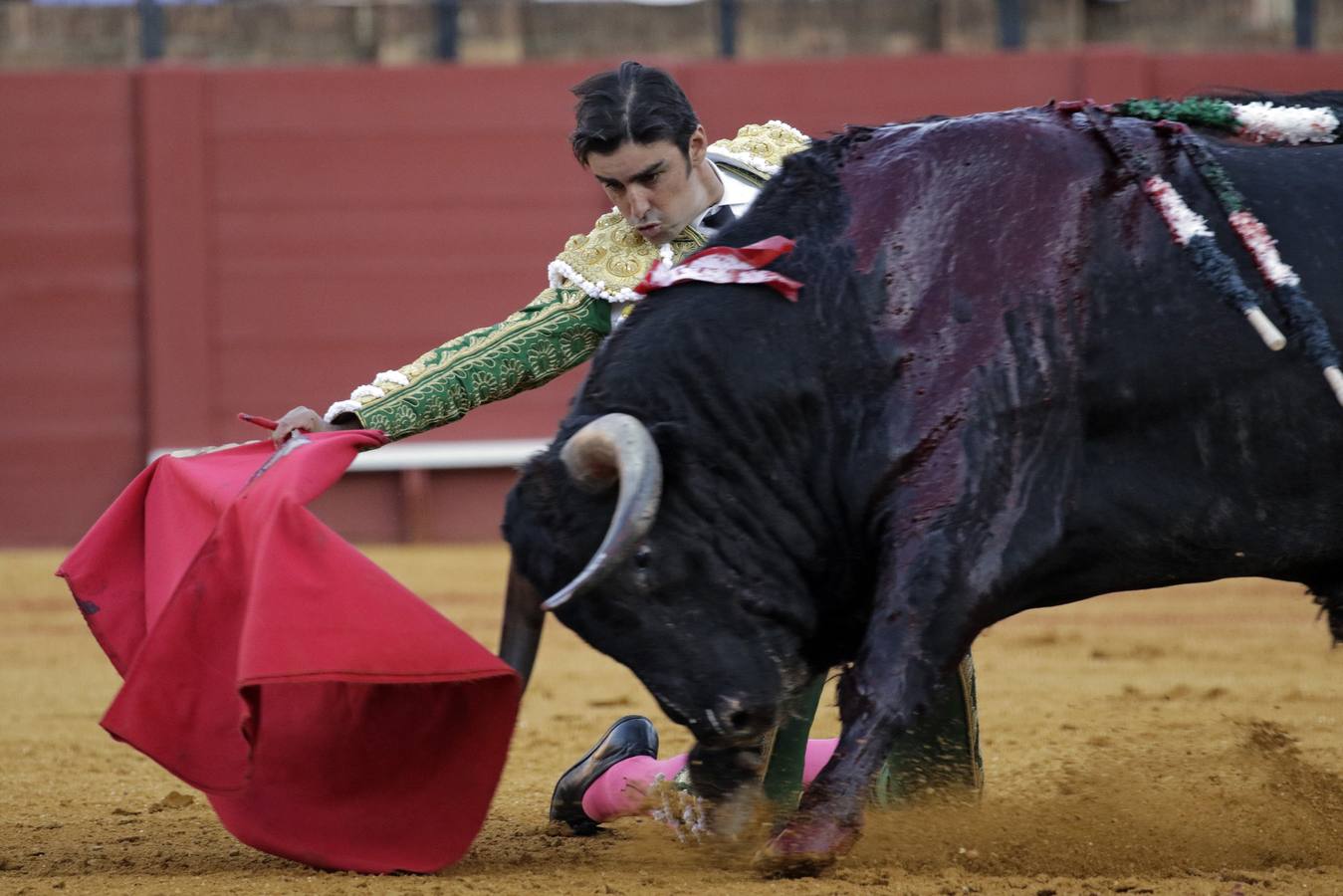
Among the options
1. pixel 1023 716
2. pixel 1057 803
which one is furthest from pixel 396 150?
pixel 1057 803

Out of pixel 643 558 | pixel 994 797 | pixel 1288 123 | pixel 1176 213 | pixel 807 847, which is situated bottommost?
pixel 994 797

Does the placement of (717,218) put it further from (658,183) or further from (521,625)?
(521,625)

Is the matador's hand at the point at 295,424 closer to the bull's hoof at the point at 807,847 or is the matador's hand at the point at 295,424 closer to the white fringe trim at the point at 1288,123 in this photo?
the bull's hoof at the point at 807,847

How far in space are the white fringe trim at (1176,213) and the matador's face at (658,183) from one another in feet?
2.01

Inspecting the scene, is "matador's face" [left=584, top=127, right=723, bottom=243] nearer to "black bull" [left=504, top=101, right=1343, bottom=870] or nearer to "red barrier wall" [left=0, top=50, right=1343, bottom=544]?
"black bull" [left=504, top=101, right=1343, bottom=870]

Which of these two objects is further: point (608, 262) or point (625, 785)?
point (625, 785)

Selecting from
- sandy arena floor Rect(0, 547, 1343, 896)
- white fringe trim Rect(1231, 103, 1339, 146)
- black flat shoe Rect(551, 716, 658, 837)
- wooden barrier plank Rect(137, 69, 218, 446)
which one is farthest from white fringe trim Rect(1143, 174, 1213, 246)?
wooden barrier plank Rect(137, 69, 218, 446)

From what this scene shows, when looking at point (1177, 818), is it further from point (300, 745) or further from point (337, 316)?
point (337, 316)

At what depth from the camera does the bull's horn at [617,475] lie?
2061 mm

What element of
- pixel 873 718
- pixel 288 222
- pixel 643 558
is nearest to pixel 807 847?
pixel 873 718

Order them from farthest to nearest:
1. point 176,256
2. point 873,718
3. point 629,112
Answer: point 176,256
point 629,112
point 873,718

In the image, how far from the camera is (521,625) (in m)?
2.51

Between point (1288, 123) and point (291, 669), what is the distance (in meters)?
1.50

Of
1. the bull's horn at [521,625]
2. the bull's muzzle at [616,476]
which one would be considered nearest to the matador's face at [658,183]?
the bull's muzzle at [616,476]
